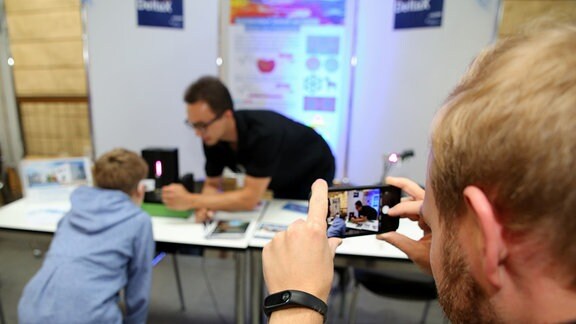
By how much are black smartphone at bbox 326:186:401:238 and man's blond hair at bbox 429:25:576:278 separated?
35 cm

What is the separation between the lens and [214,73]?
10.3 ft

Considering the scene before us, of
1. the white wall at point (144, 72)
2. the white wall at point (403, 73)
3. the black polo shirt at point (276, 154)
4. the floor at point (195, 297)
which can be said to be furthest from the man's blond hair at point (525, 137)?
the white wall at point (144, 72)

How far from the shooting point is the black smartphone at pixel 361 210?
2.54 feet

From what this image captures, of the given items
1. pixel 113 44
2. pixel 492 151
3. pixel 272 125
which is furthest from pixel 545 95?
pixel 113 44

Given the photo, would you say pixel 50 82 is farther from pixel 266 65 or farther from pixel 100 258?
pixel 100 258

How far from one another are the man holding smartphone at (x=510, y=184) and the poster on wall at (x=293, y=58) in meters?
2.69

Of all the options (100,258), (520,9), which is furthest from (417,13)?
(100,258)

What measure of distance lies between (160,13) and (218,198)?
1.99 meters

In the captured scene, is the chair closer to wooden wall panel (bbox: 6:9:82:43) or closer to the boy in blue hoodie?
the boy in blue hoodie

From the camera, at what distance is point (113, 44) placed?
10.3 feet

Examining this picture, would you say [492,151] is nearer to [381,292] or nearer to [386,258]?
[386,258]

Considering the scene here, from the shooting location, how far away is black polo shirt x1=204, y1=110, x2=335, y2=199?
195cm

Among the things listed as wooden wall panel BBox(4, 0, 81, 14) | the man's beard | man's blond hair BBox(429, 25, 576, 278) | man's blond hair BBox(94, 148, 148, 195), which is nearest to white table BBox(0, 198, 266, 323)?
man's blond hair BBox(94, 148, 148, 195)

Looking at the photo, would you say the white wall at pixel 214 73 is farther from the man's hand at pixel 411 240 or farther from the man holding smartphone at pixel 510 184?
the man holding smartphone at pixel 510 184
